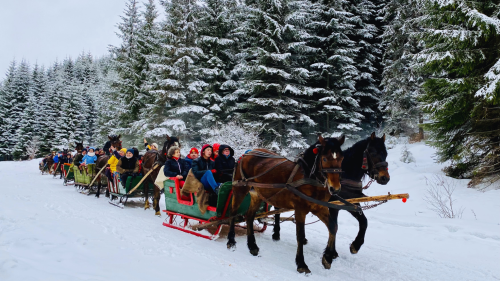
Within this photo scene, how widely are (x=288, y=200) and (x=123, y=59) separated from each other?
26.2 m

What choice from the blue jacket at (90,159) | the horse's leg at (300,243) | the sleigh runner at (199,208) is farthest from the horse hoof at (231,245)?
the blue jacket at (90,159)

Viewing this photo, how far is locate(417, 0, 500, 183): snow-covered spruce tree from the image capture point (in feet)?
28.0

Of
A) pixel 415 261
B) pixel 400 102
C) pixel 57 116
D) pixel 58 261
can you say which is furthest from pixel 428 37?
pixel 57 116

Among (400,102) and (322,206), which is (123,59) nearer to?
(400,102)

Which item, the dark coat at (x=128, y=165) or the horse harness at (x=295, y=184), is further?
the dark coat at (x=128, y=165)

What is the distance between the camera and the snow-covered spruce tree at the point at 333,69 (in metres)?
18.9

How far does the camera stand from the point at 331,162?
425 cm

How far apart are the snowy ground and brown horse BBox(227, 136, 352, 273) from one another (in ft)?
1.83

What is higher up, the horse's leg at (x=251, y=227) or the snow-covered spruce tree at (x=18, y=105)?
the snow-covered spruce tree at (x=18, y=105)

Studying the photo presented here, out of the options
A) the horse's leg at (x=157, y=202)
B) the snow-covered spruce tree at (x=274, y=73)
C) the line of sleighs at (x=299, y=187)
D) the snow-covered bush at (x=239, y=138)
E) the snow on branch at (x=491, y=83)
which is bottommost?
the horse's leg at (x=157, y=202)

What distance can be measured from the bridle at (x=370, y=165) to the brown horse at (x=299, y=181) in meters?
1.12

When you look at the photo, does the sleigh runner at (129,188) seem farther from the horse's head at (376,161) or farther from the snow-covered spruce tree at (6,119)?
the snow-covered spruce tree at (6,119)

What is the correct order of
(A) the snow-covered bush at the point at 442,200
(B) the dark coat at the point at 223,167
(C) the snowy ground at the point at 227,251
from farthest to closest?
(A) the snow-covered bush at the point at 442,200, (B) the dark coat at the point at 223,167, (C) the snowy ground at the point at 227,251

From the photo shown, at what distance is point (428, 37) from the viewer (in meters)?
9.63
